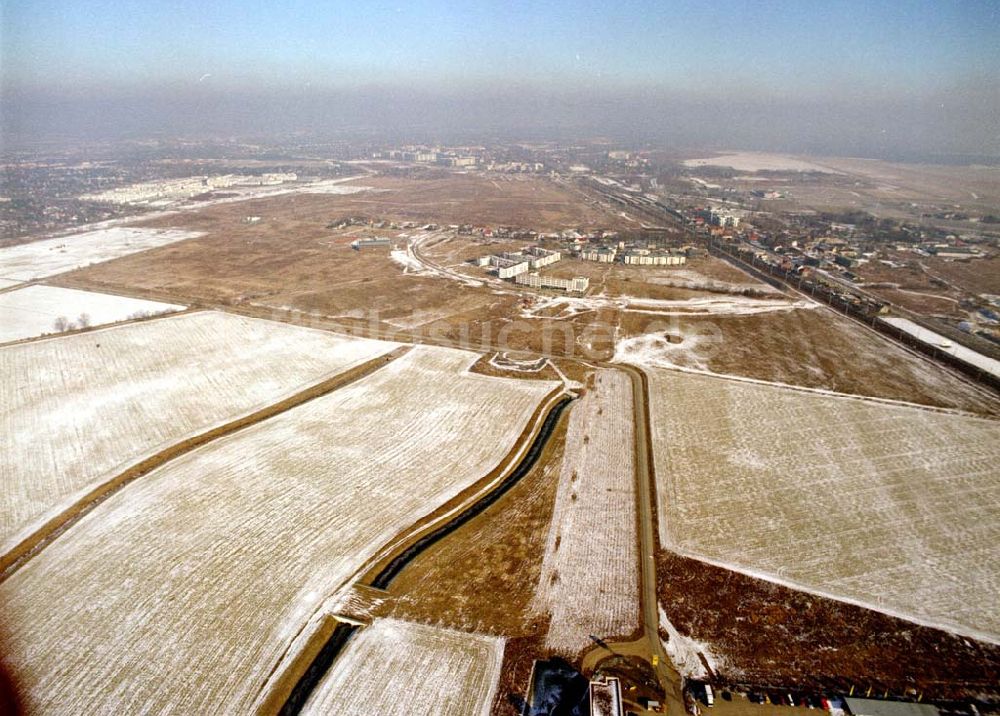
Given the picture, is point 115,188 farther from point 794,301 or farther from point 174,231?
point 794,301

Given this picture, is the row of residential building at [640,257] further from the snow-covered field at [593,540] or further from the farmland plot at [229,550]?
the farmland plot at [229,550]

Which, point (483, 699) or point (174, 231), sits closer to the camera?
point (483, 699)

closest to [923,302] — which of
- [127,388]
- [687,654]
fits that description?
[687,654]

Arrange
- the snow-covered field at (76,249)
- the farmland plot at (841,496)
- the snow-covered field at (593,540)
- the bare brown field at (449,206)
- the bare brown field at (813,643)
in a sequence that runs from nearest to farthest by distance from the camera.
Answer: the bare brown field at (813,643) < the snow-covered field at (593,540) < the farmland plot at (841,496) < the snow-covered field at (76,249) < the bare brown field at (449,206)

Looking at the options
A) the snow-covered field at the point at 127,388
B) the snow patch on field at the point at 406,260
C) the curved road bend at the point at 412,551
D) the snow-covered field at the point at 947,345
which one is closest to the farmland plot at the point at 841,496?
the curved road bend at the point at 412,551

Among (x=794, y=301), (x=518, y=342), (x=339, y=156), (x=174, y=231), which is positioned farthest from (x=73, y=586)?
(x=339, y=156)

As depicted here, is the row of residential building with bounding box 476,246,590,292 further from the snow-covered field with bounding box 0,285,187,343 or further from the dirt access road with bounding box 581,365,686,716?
the snow-covered field with bounding box 0,285,187,343
